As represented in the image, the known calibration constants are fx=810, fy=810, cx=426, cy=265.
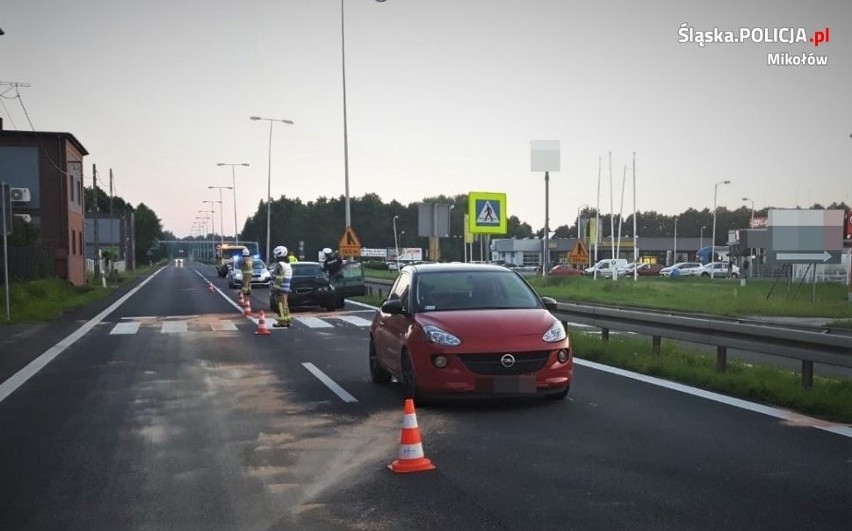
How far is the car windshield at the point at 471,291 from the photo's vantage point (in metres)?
9.45

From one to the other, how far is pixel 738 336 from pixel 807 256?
24.0 metres

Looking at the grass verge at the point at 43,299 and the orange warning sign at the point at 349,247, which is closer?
the grass verge at the point at 43,299

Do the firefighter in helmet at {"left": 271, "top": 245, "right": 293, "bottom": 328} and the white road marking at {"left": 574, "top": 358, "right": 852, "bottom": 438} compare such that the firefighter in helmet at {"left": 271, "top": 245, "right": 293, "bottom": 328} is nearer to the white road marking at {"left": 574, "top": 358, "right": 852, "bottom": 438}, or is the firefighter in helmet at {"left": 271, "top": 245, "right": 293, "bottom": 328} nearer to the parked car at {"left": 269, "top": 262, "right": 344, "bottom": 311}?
the parked car at {"left": 269, "top": 262, "right": 344, "bottom": 311}

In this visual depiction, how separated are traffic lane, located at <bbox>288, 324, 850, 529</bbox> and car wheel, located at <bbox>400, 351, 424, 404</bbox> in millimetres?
200

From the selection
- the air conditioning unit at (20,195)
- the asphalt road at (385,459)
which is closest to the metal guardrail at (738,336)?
the asphalt road at (385,459)

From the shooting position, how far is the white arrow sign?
30.9 m

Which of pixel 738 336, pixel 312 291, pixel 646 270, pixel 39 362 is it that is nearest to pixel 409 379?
pixel 738 336

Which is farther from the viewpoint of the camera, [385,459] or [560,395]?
[560,395]

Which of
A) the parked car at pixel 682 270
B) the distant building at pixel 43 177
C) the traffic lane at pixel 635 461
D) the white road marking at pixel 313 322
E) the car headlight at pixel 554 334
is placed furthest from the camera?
the parked car at pixel 682 270

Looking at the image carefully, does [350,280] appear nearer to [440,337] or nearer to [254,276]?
[254,276]

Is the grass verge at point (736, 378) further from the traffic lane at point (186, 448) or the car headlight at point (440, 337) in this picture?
the traffic lane at point (186, 448)

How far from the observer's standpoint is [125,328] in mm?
19734

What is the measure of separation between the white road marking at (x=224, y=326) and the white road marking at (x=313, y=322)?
1771mm

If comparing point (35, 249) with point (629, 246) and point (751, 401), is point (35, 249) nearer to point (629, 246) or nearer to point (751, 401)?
point (751, 401)
